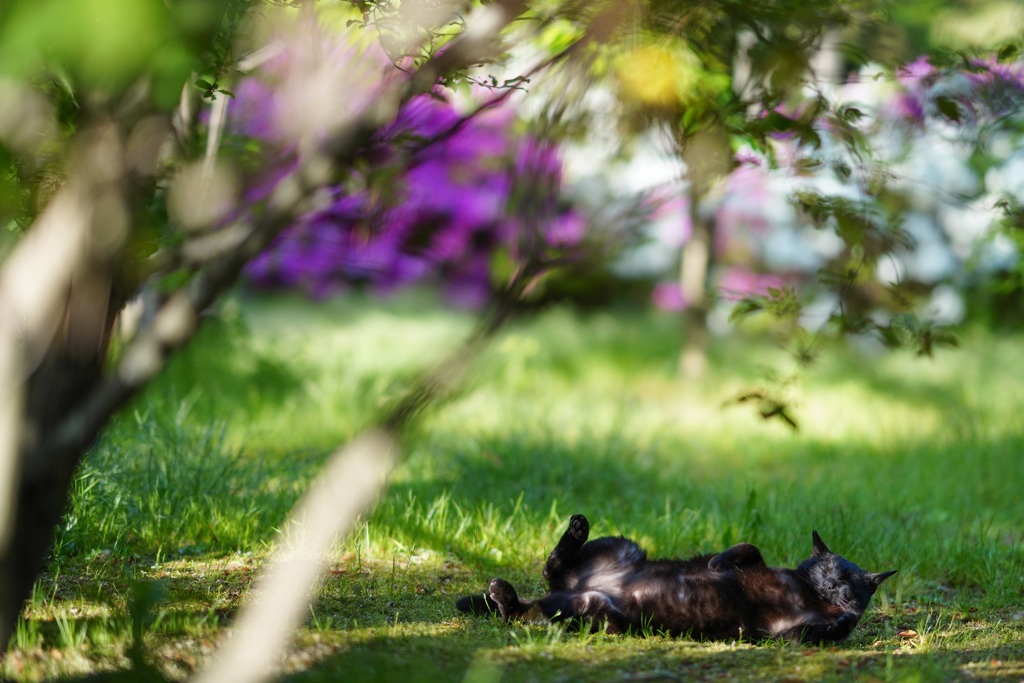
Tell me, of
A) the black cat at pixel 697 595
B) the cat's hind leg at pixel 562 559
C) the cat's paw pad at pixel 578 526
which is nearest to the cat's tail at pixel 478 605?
the black cat at pixel 697 595

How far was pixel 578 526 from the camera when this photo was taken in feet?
10.4

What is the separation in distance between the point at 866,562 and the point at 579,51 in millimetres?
2474

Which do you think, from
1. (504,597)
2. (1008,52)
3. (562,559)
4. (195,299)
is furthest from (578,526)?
(1008,52)

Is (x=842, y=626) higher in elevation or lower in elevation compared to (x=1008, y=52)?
lower

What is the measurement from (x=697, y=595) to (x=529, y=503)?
5.30 ft

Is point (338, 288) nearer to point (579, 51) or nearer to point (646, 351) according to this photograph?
point (646, 351)

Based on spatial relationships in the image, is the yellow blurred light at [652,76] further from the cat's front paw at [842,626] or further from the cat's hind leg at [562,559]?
the cat's front paw at [842,626]

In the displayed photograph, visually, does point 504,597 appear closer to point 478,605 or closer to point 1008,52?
point 478,605

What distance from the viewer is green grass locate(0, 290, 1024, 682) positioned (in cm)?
267

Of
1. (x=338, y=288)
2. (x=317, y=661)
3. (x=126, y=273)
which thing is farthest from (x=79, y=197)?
(x=338, y=288)

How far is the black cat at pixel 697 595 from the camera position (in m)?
3.01

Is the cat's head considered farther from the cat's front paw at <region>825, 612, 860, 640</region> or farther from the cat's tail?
the cat's tail

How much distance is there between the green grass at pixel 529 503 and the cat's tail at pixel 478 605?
0.08 meters

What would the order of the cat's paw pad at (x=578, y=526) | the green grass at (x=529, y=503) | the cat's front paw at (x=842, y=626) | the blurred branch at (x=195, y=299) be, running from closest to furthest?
1. the blurred branch at (x=195, y=299)
2. the green grass at (x=529, y=503)
3. the cat's front paw at (x=842, y=626)
4. the cat's paw pad at (x=578, y=526)
